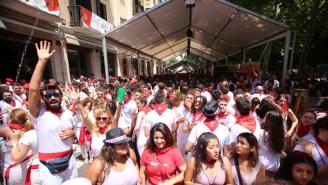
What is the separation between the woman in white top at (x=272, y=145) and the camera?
292 cm

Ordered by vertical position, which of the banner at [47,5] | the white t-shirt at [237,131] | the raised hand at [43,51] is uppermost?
the banner at [47,5]

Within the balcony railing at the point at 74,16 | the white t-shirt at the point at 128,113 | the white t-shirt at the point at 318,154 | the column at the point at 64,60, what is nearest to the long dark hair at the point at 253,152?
the white t-shirt at the point at 318,154

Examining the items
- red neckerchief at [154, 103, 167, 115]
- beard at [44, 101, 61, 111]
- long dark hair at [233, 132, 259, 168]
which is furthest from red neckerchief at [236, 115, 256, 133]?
beard at [44, 101, 61, 111]

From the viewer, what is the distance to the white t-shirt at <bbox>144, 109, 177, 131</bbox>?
13.6 ft

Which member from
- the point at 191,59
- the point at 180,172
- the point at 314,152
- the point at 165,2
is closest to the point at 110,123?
the point at 180,172

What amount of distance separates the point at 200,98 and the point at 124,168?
198cm

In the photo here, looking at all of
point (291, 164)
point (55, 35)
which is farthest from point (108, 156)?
point (55, 35)

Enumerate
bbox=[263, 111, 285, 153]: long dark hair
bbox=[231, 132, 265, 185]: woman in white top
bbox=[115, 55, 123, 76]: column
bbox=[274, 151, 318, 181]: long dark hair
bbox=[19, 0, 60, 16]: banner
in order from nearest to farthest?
bbox=[274, 151, 318, 181]: long dark hair, bbox=[231, 132, 265, 185]: woman in white top, bbox=[263, 111, 285, 153]: long dark hair, bbox=[19, 0, 60, 16]: banner, bbox=[115, 55, 123, 76]: column

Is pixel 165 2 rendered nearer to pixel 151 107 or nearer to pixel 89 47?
pixel 151 107

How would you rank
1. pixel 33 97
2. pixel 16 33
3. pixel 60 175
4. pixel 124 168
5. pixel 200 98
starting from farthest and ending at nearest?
pixel 16 33 → pixel 200 98 → pixel 60 175 → pixel 33 97 → pixel 124 168

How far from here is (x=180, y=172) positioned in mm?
2848

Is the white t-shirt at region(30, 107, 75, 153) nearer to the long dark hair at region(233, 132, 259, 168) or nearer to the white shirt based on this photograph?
the white shirt

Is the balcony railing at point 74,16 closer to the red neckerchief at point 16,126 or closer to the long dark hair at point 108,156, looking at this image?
the red neckerchief at point 16,126

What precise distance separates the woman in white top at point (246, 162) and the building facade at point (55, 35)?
7818 mm
